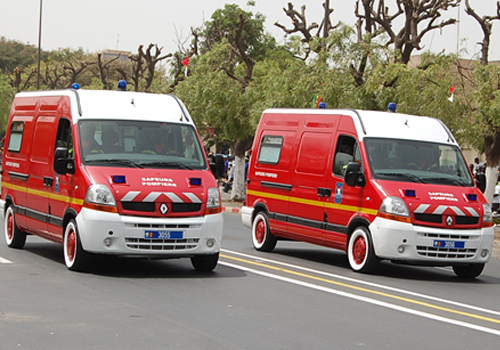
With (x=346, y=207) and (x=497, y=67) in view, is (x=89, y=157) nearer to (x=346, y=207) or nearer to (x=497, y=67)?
(x=346, y=207)

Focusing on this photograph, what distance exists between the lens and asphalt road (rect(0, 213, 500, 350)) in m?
7.92

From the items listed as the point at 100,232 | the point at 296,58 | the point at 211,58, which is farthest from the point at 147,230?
the point at 211,58

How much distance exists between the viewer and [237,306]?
9.76 metres

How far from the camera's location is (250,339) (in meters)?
7.92

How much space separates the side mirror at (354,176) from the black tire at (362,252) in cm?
65

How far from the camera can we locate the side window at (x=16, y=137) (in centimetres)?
1496

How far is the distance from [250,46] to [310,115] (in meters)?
58.6

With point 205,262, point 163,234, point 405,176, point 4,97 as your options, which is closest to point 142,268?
point 205,262

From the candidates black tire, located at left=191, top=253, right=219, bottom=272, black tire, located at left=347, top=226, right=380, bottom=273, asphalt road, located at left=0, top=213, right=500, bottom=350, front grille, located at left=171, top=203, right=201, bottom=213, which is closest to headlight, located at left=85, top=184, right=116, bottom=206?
front grille, located at left=171, top=203, right=201, bottom=213

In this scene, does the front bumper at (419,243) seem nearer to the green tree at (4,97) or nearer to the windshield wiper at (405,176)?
the windshield wiper at (405,176)

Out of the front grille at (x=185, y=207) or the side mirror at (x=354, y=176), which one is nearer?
the front grille at (x=185, y=207)

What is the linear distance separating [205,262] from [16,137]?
14.6 feet

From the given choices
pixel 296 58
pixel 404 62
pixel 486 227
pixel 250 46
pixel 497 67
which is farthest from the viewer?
pixel 250 46

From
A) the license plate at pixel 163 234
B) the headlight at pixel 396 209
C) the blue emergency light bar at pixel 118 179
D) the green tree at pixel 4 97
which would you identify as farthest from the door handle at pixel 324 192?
the green tree at pixel 4 97
